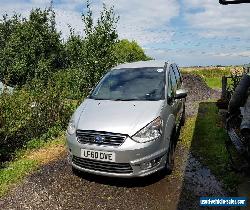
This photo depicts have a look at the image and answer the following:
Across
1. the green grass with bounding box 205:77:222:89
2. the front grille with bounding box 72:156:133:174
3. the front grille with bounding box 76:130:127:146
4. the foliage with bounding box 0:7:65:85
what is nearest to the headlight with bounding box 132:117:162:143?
the front grille with bounding box 76:130:127:146

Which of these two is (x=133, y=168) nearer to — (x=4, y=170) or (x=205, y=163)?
(x=205, y=163)

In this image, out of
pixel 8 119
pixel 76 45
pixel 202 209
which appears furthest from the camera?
pixel 76 45

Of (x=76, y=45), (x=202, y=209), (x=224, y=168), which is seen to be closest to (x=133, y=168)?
(x=202, y=209)

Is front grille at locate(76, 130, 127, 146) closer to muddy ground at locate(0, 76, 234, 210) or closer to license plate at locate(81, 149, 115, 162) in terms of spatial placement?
license plate at locate(81, 149, 115, 162)

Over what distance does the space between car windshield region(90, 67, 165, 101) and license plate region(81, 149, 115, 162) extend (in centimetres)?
150

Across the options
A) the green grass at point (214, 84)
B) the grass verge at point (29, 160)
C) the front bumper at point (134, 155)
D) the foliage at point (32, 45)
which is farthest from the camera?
the foliage at point (32, 45)

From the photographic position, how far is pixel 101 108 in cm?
612

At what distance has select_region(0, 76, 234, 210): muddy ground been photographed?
5.33m

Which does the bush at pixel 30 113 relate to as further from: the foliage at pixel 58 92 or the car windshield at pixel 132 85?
the car windshield at pixel 132 85

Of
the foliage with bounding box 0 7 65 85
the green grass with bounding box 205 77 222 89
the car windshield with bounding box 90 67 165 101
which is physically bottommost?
the green grass with bounding box 205 77 222 89

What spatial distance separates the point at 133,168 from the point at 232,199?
1.69 meters

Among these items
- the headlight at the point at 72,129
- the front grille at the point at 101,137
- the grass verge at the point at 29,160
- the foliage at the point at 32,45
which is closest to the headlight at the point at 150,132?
the front grille at the point at 101,137

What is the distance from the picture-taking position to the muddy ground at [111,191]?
5.33 metres

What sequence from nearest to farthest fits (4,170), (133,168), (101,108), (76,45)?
(133,168) < (101,108) < (4,170) < (76,45)
